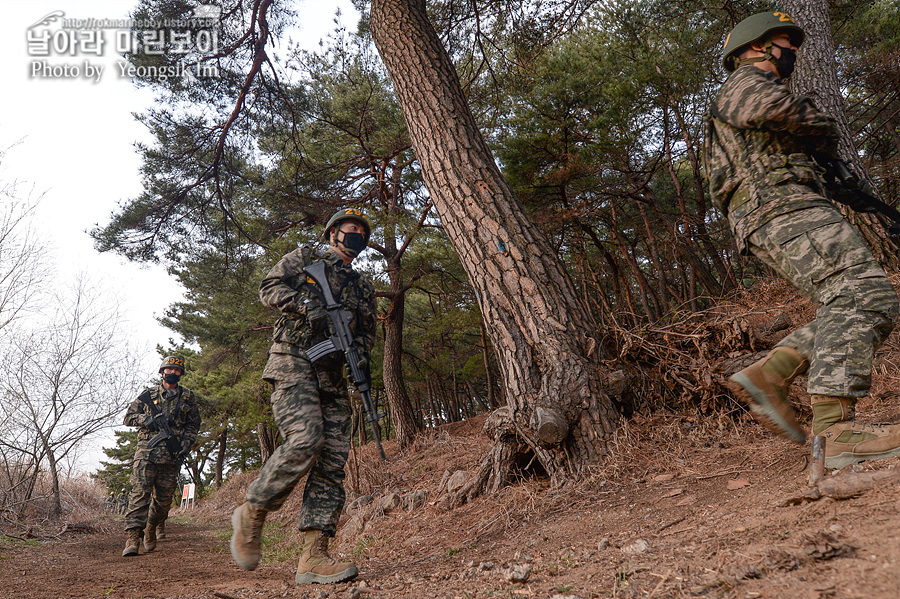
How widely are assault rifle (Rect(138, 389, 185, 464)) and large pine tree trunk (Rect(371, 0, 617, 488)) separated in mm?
5132

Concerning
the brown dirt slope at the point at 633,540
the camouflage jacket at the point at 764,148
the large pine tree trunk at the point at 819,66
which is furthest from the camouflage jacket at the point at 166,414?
the large pine tree trunk at the point at 819,66

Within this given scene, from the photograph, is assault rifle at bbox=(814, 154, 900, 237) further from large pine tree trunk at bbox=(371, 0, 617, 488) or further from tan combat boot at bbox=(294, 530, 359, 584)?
tan combat boot at bbox=(294, 530, 359, 584)

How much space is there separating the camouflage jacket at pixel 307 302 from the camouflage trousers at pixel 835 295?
8.11ft

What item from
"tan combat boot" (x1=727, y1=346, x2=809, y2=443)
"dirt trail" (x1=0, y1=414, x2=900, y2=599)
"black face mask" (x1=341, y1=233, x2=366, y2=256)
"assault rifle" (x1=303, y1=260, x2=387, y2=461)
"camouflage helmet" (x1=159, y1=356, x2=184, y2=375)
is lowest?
"dirt trail" (x1=0, y1=414, x2=900, y2=599)

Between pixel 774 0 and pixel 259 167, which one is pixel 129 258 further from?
pixel 774 0

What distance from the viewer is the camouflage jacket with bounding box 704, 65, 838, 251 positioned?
2379mm

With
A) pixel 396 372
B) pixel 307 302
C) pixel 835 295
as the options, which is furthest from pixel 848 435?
pixel 396 372

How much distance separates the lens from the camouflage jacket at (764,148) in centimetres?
238

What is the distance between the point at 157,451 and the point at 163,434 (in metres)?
0.23

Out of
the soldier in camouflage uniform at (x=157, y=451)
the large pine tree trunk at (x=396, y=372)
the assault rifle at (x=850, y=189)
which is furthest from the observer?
the large pine tree trunk at (x=396, y=372)

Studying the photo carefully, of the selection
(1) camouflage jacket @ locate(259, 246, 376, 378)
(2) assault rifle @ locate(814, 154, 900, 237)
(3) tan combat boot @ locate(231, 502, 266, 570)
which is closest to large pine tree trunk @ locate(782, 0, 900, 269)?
(2) assault rifle @ locate(814, 154, 900, 237)

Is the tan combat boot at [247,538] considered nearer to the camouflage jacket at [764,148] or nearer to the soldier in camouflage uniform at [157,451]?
the camouflage jacket at [764,148]

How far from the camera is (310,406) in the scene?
3045mm

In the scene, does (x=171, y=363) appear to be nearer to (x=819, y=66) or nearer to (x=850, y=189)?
(x=850, y=189)
